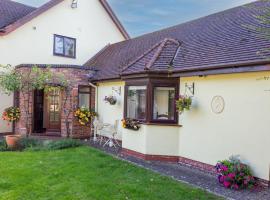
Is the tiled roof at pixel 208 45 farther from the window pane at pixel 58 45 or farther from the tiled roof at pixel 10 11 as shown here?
the tiled roof at pixel 10 11

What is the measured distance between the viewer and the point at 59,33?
17547 mm

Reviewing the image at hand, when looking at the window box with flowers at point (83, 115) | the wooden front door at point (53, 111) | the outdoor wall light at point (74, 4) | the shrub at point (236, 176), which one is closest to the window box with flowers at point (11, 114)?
the wooden front door at point (53, 111)

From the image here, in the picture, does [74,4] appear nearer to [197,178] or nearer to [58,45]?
[58,45]

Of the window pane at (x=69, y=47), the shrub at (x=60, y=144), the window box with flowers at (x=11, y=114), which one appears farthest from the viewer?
the window pane at (x=69, y=47)

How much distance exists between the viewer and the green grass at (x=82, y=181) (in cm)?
638

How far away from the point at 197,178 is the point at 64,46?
1295cm

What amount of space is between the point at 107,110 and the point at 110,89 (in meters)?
1.12

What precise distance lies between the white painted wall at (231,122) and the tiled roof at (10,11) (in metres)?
12.1

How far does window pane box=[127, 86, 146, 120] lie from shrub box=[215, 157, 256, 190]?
12.6 ft

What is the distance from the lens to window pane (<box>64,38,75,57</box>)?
59.2ft

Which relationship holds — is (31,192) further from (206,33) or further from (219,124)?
(206,33)

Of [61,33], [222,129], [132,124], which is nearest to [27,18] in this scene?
[61,33]

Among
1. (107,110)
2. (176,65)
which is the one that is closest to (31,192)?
(176,65)

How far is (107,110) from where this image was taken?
14.7 meters
